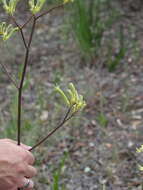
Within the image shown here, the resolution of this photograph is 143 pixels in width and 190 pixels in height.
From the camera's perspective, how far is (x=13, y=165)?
142 cm

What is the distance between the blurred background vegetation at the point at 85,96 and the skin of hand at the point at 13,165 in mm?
426

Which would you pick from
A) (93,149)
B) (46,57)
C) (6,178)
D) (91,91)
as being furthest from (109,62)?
(6,178)

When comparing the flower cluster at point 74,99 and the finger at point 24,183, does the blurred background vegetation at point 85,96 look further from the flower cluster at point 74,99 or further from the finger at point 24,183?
the flower cluster at point 74,99

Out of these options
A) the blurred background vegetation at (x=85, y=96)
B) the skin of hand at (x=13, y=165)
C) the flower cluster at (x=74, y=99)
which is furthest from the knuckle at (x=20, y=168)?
the blurred background vegetation at (x=85, y=96)

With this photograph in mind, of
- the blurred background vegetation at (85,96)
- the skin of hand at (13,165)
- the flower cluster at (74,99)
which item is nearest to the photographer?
the flower cluster at (74,99)

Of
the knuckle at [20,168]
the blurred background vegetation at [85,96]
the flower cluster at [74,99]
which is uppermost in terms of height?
the flower cluster at [74,99]

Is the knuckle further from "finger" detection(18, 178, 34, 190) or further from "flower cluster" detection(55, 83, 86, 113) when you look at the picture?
"flower cluster" detection(55, 83, 86, 113)

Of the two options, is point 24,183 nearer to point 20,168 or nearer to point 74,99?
point 20,168

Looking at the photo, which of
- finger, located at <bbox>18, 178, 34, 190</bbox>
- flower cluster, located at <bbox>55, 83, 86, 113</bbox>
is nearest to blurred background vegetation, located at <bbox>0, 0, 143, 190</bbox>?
finger, located at <bbox>18, 178, 34, 190</bbox>

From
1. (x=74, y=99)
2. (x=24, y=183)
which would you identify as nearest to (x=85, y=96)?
(x=24, y=183)

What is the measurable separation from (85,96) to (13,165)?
5.54 ft

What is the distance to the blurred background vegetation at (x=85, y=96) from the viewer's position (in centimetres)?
246

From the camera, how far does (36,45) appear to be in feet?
12.9

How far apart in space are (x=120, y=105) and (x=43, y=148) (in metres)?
0.74
